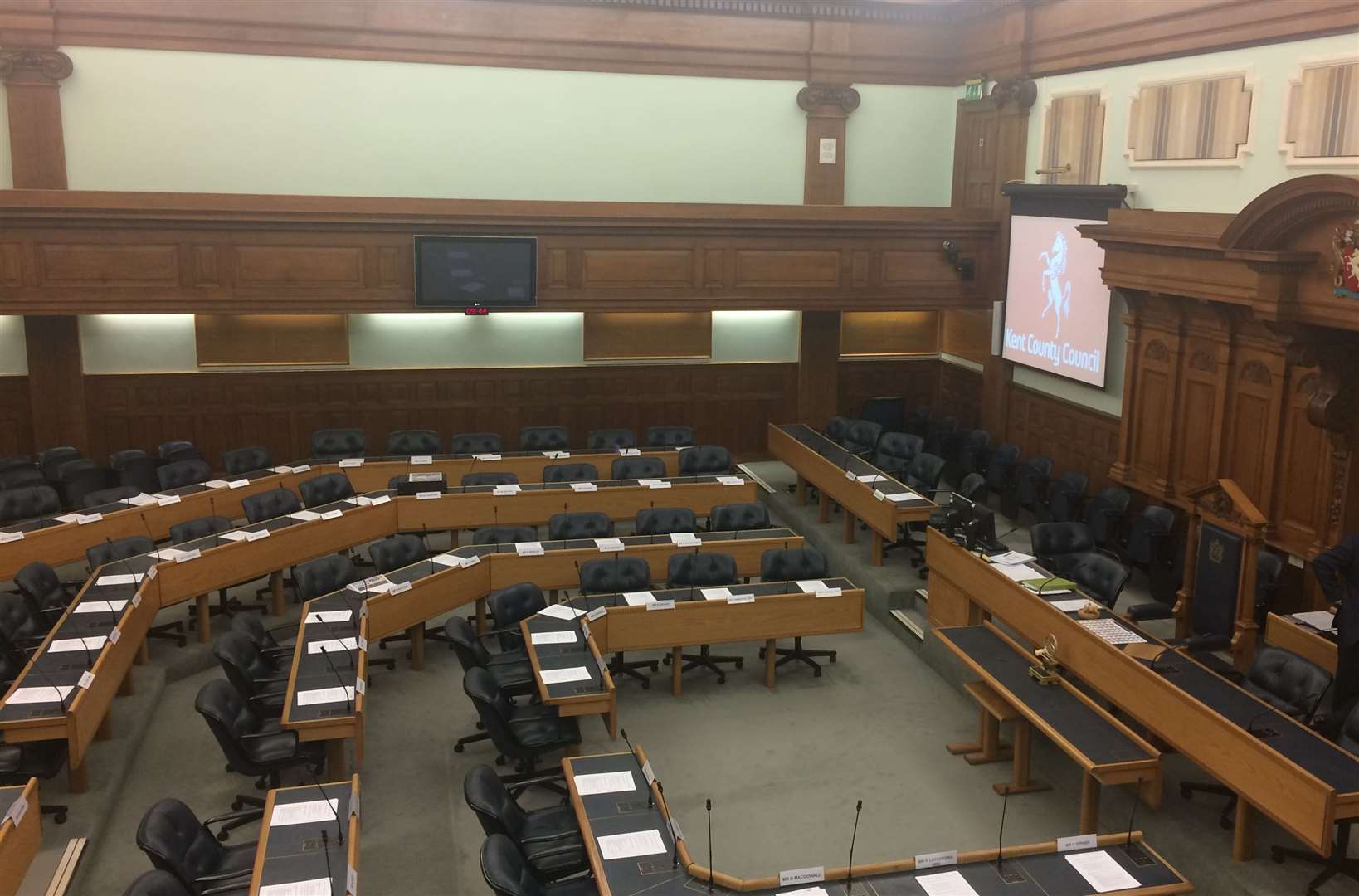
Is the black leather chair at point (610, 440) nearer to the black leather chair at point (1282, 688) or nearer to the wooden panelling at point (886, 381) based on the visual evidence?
the wooden panelling at point (886, 381)

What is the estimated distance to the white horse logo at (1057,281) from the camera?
43.5 feet

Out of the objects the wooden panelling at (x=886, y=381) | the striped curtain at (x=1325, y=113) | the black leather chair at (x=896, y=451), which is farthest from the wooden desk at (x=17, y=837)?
the wooden panelling at (x=886, y=381)

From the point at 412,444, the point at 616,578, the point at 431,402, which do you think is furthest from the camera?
the point at 431,402

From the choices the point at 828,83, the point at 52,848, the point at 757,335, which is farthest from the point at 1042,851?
the point at 828,83

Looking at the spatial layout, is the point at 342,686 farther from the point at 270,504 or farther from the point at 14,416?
the point at 14,416

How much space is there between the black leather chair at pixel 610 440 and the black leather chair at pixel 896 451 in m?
3.14

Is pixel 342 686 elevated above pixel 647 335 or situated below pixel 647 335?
below

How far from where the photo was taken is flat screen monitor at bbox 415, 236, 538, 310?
13.8 metres

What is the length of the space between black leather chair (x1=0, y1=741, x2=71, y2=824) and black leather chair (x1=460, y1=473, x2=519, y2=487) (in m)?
5.54

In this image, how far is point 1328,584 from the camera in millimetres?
7797

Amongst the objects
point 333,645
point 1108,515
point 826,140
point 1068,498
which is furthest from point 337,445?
point 1108,515

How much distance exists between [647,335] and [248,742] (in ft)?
32.0

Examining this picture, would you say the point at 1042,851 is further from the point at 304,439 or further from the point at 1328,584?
the point at 304,439

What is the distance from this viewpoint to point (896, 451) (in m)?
14.1
